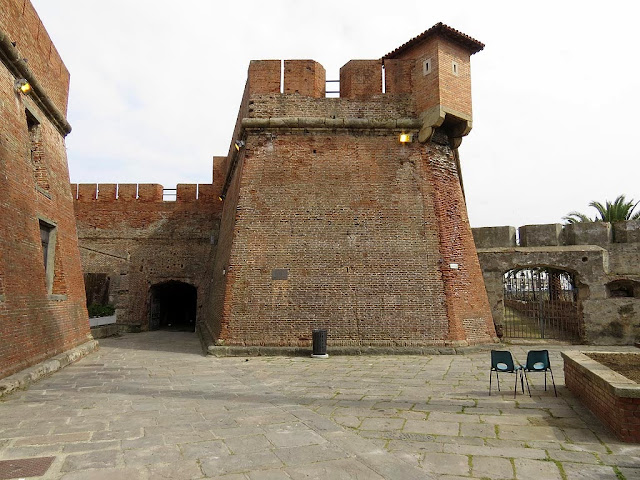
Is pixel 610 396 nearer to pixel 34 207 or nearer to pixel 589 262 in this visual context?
pixel 589 262

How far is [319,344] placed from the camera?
9.67 m

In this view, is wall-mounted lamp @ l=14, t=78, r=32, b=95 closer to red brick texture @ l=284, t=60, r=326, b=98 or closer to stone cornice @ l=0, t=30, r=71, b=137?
stone cornice @ l=0, t=30, r=71, b=137

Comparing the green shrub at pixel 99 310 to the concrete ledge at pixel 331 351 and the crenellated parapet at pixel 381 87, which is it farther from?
the crenellated parapet at pixel 381 87

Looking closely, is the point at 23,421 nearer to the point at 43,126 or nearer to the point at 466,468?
the point at 466,468

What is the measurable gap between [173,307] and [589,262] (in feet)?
61.3

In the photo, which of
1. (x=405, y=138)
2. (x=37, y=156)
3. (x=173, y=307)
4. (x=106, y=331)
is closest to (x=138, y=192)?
(x=106, y=331)

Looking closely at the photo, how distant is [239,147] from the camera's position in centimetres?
1231

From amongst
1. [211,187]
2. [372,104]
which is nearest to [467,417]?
[372,104]

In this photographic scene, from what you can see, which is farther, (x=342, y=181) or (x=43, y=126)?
(x=342, y=181)

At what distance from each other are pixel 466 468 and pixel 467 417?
1497mm

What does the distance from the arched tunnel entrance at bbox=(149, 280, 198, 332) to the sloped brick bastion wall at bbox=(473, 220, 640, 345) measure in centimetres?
1251

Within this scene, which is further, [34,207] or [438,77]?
[438,77]

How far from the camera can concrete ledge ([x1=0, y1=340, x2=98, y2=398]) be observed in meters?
6.15

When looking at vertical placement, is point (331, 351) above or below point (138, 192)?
below
